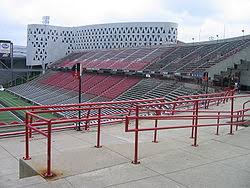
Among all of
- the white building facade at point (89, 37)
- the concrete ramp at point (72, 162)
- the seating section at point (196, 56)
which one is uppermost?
the white building facade at point (89, 37)

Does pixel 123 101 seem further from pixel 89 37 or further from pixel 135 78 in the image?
pixel 89 37

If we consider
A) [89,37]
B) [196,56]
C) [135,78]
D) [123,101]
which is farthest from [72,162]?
[89,37]

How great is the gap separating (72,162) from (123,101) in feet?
11.4

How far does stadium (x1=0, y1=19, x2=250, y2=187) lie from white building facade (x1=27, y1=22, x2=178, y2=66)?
0.24 metres

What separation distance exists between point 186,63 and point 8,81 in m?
46.4

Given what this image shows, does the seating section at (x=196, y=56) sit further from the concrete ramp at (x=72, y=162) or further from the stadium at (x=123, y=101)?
the concrete ramp at (x=72, y=162)

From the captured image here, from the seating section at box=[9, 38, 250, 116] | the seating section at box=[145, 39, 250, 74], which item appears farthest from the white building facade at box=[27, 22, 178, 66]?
the seating section at box=[145, 39, 250, 74]

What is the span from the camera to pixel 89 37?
92000mm

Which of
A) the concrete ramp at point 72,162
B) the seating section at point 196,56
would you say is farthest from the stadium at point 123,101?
the seating section at point 196,56

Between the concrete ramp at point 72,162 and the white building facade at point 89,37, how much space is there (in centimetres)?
7454

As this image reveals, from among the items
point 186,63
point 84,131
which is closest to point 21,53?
point 186,63

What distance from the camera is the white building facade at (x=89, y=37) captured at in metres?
79.6

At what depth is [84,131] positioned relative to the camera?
29.2 ft

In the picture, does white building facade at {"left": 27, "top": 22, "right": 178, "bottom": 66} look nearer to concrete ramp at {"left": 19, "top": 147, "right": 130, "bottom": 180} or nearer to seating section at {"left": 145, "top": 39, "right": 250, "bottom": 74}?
seating section at {"left": 145, "top": 39, "right": 250, "bottom": 74}
